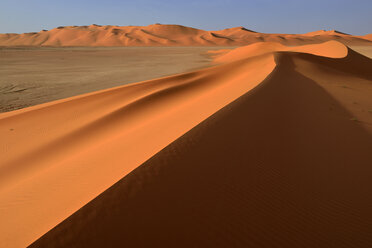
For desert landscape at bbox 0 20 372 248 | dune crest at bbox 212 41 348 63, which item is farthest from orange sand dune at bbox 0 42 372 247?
dune crest at bbox 212 41 348 63

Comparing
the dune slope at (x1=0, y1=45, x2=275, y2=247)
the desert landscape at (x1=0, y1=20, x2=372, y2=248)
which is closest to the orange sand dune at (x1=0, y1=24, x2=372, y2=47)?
the dune slope at (x1=0, y1=45, x2=275, y2=247)

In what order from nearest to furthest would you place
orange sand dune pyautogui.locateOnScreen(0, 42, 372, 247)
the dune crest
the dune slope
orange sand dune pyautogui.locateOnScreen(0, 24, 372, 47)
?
orange sand dune pyautogui.locateOnScreen(0, 42, 372, 247), the dune slope, the dune crest, orange sand dune pyautogui.locateOnScreen(0, 24, 372, 47)

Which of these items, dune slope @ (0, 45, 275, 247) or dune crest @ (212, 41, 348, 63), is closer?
dune slope @ (0, 45, 275, 247)

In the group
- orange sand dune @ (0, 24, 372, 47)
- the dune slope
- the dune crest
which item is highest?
orange sand dune @ (0, 24, 372, 47)

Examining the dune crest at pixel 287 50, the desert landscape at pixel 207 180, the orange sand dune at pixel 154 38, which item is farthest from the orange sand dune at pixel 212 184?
the orange sand dune at pixel 154 38

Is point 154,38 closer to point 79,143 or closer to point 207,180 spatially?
point 79,143

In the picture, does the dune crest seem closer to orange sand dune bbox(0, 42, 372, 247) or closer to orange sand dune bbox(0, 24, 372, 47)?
orange sand dune bbox(0, 42, 372, 247)

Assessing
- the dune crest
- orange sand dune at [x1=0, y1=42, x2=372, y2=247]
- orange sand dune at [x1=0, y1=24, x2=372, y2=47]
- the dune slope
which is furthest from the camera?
orange sand dune at [x1=0, y1=24, x2=372, y2=47]

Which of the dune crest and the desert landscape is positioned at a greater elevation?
the dune crest

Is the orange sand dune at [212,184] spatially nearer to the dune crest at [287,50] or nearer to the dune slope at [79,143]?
the dune slope at [79,143]
